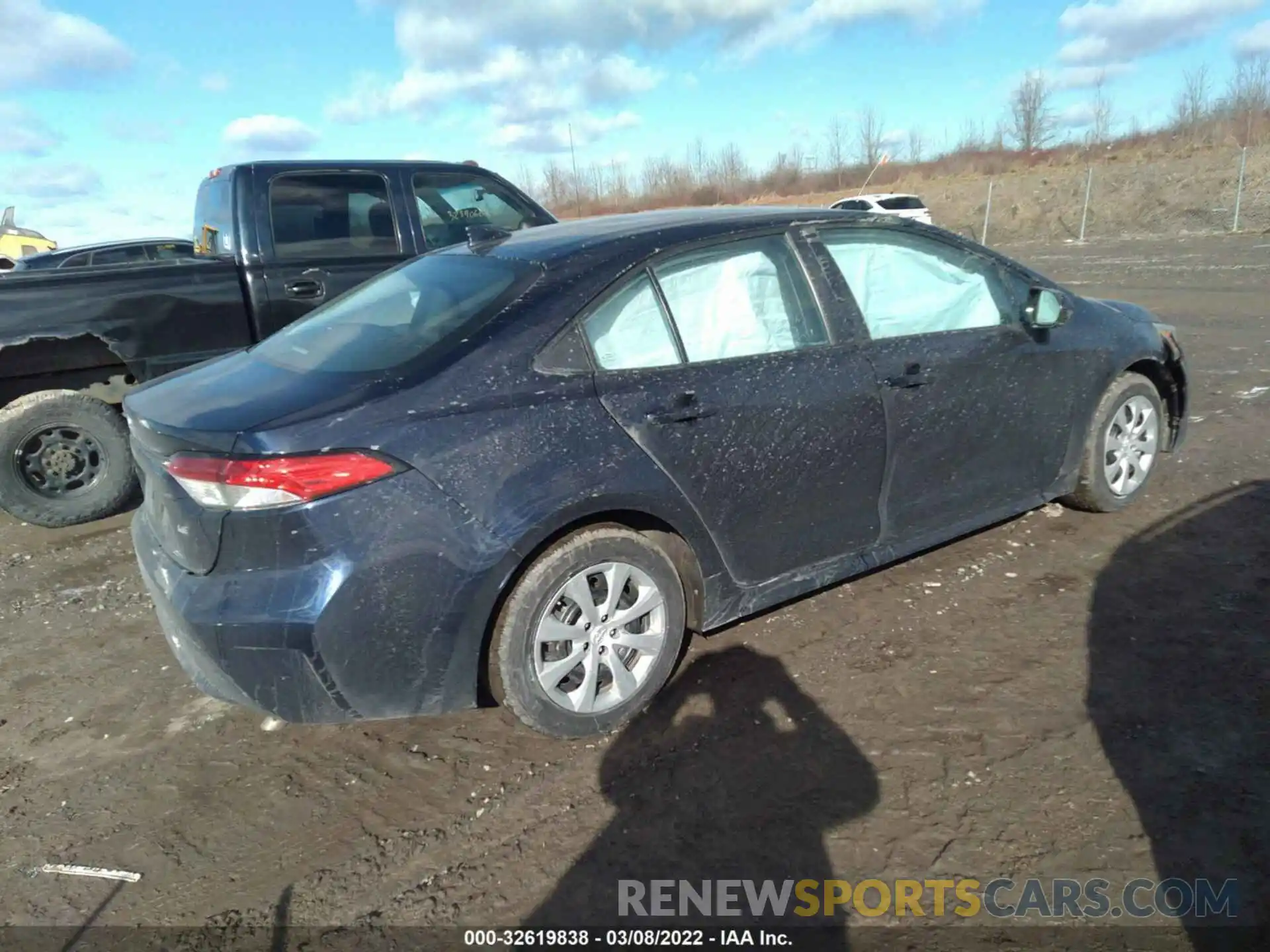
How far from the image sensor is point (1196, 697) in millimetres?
2959

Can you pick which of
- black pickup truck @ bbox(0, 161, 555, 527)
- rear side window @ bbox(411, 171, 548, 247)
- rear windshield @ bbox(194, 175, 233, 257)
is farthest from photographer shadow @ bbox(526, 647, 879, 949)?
rear windshield @ bbox(194, 175, 233, 257)

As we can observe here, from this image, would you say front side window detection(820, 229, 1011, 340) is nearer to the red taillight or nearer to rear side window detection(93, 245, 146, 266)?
the red taillight

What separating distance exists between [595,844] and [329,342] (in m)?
1.89

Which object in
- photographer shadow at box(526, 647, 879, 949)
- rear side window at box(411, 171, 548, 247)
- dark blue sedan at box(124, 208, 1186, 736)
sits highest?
rear side window at box(411, 171, 548, 247)

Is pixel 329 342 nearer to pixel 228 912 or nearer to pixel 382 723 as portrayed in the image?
pixel 382 723

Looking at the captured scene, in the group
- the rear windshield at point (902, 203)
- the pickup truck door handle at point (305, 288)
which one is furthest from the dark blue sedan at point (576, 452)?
the rear windshield at point (902, 203)

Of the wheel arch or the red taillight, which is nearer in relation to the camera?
the red taillight

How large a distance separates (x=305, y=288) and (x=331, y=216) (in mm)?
579

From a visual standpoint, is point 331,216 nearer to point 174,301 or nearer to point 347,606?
point 174,301

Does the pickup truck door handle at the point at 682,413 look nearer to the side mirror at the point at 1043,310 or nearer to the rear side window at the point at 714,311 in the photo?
the rear side window at the point at 714,311

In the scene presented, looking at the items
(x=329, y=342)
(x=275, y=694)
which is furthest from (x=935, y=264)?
(x=275, y=694)

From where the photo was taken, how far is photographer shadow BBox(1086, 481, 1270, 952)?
229 cm

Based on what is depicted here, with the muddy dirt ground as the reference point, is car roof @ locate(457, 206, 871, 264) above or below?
above

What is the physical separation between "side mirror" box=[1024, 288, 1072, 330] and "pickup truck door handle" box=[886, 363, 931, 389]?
0.74 meters
